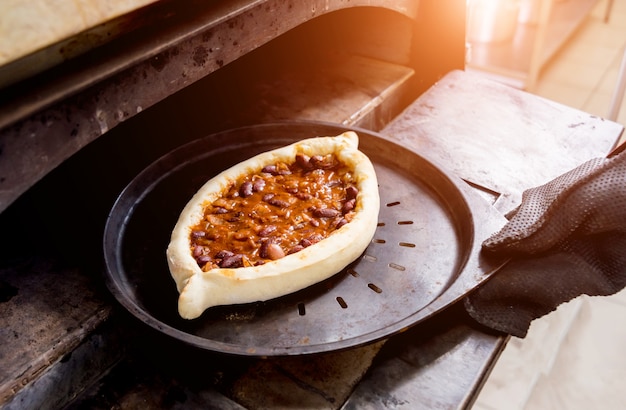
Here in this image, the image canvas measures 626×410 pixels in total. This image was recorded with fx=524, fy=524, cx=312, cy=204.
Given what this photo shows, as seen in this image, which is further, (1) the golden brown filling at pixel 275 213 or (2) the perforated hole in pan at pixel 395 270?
(1) the golden brown filling at pixel 275 213

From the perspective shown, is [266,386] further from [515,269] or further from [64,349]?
[515,269]

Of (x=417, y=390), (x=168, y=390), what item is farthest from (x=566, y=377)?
(x=168, y=390)

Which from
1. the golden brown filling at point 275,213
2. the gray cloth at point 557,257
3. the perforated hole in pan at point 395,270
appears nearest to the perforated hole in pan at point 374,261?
the perforated hole in pan at point 395,270

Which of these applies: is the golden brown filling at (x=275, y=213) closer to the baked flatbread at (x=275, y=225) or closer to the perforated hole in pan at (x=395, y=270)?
the baked flatbread at (x=275, y=225)

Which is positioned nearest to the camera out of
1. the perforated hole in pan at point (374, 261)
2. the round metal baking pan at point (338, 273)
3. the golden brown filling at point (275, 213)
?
the round metal baking pan at point (338, 273)

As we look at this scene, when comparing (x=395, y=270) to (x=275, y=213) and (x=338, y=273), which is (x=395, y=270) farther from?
(x=275, y=213)

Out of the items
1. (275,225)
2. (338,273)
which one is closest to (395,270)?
(338,273)

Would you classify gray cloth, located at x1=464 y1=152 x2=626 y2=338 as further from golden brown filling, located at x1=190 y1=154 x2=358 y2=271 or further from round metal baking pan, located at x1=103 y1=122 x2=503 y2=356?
golden brown filling, located at x1=190 y1=154 x2=358 y2=271
